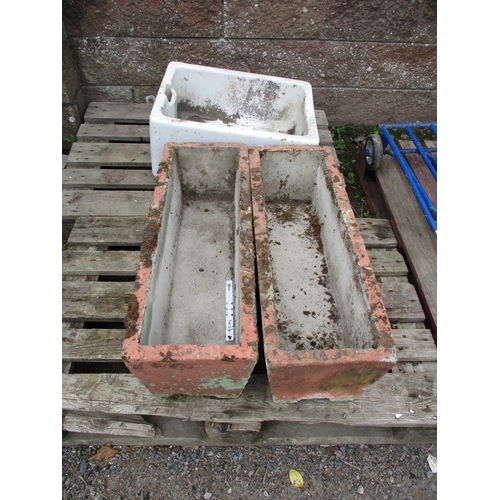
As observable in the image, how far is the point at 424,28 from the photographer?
3105 millimetres

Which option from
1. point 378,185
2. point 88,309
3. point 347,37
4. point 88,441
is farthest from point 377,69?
point 88,441

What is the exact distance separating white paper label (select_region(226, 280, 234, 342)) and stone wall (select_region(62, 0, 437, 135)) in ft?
6.81

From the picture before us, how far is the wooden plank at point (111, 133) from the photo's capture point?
298cm

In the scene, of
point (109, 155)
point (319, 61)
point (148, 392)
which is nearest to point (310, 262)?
point (148, 392)

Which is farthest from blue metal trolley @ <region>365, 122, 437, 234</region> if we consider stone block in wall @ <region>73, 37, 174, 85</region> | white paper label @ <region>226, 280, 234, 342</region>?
stone block in wall @ <region>73, 37, 174, 85</region>

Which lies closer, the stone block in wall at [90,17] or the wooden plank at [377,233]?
the wooden plank at [377,233]

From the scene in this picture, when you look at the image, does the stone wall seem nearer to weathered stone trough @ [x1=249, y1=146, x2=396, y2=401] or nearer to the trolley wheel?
the trolley wheel

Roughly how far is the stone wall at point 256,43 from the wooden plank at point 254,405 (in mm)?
2279

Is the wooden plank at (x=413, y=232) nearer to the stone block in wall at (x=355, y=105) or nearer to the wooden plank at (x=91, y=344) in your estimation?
the stone block in wall at (x=355, y=105)

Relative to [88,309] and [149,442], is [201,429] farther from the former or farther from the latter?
[88,309]

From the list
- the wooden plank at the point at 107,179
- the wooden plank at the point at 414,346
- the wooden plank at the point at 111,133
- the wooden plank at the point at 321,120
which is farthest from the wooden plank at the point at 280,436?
the wooden plank at the point at 321,120

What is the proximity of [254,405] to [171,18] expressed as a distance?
2845 millimetres

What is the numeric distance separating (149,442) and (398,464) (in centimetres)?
134

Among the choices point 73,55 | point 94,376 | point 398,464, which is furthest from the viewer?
point 73,55
